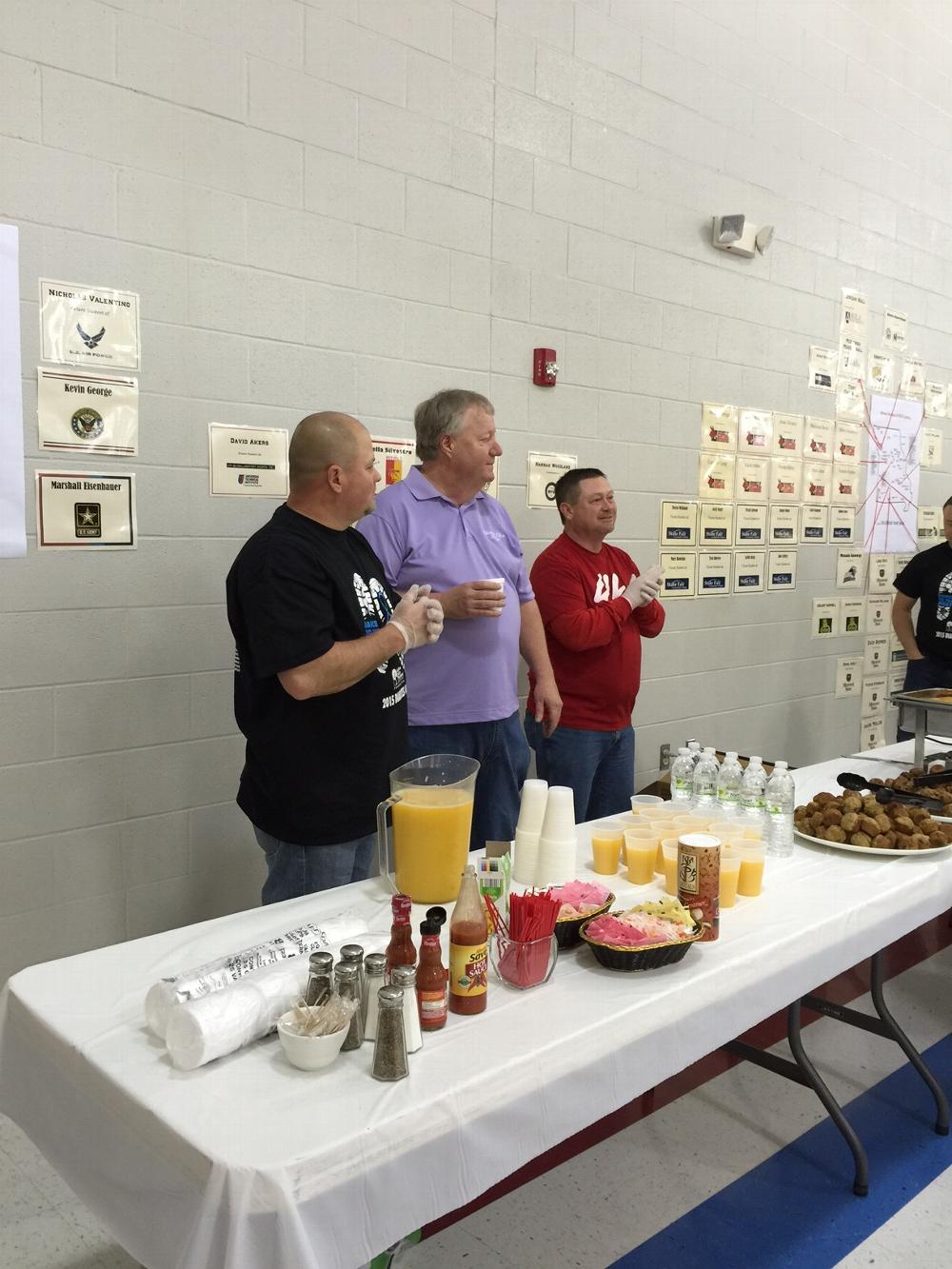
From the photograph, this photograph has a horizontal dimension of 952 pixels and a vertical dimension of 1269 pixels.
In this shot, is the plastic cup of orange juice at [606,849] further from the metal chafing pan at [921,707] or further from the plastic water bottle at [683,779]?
the metal chafing pan at [921,707]

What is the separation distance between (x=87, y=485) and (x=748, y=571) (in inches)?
123

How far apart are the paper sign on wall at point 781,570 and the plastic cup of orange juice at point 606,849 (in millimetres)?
3097

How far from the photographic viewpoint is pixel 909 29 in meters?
5.07

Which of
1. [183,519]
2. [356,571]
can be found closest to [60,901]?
[183,519]

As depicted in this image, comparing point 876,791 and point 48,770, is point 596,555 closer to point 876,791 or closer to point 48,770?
point 876,791

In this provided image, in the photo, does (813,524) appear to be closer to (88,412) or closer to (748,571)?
(748,571)

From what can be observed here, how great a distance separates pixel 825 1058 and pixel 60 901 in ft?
7.01

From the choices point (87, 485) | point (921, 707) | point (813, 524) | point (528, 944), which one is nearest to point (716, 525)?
point (813, 524)

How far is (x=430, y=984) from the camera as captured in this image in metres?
1.32

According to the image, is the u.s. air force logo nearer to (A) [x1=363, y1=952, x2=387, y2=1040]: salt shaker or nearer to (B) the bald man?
(B) the bald man

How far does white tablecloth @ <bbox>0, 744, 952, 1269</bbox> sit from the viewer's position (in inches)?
41.7

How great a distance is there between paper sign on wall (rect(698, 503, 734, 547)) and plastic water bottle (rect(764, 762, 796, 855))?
2.39 m

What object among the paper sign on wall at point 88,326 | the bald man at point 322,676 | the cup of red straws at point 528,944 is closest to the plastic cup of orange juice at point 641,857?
the cup of red straws at point 528,944

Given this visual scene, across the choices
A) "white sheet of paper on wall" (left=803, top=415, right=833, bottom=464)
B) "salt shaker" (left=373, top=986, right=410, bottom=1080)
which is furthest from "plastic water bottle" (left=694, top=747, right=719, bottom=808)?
"white sheet of paper on wall" (left=803, top=415, right=833, bottom=464)
